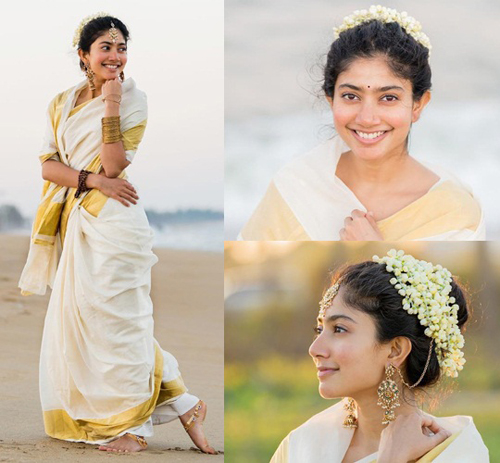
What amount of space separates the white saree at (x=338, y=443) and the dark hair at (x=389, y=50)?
Result: 1085mm

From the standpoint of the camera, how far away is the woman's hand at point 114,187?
17.2 feet

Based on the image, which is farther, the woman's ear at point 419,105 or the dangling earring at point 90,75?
the dangling earring at point 90,75

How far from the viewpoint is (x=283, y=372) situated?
4016 mm

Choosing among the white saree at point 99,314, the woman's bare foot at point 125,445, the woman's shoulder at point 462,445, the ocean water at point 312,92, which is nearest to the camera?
the woman's shoulder at point 462,445

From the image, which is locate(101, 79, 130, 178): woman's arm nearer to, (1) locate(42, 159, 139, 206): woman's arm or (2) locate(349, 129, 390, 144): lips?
(1) locate(42, 159, 139, 206): woman's arm

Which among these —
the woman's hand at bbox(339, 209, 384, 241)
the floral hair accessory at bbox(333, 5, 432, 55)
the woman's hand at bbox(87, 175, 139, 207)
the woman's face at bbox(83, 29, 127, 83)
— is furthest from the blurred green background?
the woman's face at bbox(83, 29, 127, 83)

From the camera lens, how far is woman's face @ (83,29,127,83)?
207 inches

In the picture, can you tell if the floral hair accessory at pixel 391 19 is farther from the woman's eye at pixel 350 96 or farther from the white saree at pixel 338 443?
the white saree at pixel 338 443

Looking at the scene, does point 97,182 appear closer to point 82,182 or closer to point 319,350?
point 82,182

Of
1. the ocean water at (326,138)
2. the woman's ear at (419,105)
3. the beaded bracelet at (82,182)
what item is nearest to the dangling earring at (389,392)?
the ocean water at (326,138)

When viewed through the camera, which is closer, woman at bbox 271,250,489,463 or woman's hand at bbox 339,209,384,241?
woman at bbox 271,250,489,463

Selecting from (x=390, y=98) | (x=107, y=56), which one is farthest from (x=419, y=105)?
(x=107, y=56)

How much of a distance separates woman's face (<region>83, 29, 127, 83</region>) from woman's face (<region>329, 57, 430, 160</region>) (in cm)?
170

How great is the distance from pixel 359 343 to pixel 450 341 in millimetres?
279
